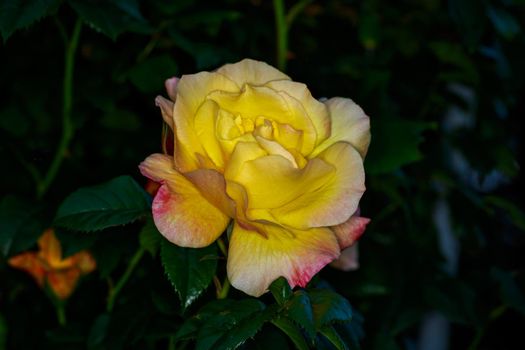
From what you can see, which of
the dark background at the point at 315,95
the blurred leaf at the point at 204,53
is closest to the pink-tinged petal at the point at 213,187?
the dark background at the point at 315,95

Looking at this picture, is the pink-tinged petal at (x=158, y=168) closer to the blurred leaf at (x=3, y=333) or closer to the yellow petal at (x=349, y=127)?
the yellow petal at (x=349, y=127)

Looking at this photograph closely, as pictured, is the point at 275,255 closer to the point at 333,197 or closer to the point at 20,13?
the point at 333,197

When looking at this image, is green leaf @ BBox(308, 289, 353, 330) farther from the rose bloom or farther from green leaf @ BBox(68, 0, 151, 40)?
green leaf @ BBox(68, 0, 151, 40)

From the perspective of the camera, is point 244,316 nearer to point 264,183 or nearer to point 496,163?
point 264,183

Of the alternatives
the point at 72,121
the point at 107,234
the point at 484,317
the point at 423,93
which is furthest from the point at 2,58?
the point at 484,317

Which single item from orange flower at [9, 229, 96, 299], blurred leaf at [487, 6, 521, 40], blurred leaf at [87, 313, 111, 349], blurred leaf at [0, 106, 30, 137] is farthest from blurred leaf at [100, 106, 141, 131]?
blurred leaf at [487, 6, 521, 40]

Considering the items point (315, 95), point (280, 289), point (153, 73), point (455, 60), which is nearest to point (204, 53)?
point (153, 73)
